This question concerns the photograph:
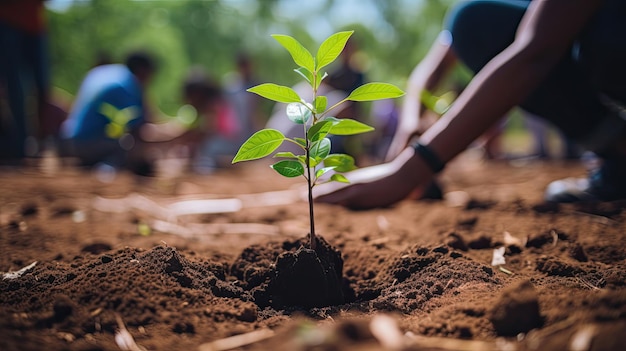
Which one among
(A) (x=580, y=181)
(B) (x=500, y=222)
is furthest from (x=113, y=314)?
(A) (x=580, y=181)

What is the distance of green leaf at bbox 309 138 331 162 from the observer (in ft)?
4.03

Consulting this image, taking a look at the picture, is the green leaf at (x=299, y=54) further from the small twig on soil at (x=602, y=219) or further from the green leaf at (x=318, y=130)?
the small twig on soil at (x=602, y=219)

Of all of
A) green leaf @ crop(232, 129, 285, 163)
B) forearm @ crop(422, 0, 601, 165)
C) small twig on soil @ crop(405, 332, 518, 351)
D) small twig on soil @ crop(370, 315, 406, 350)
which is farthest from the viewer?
forearm @ crop(422, 0, 601, 165)

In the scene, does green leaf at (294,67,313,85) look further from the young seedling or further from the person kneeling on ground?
the person kneeling on ground

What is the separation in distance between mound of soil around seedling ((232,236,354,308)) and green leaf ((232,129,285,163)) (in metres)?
0.25

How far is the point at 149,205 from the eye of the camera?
2.67 m

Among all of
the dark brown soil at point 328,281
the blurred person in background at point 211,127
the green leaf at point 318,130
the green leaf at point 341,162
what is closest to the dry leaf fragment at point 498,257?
the dark brown soil at point 328,281

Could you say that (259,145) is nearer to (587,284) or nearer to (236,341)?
(236,341)

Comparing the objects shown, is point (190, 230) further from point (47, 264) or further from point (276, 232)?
point (47, 264)

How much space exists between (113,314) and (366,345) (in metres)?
0.56

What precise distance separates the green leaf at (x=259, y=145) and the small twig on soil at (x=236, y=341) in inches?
14.5

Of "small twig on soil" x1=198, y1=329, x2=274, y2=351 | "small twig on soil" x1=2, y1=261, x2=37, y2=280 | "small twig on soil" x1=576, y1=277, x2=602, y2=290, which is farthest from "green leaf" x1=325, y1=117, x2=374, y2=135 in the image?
"small twig on soil" x1=2, y1=261, x2=37, y2=280

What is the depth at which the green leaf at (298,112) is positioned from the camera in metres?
1.17

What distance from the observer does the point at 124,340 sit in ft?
3.16
